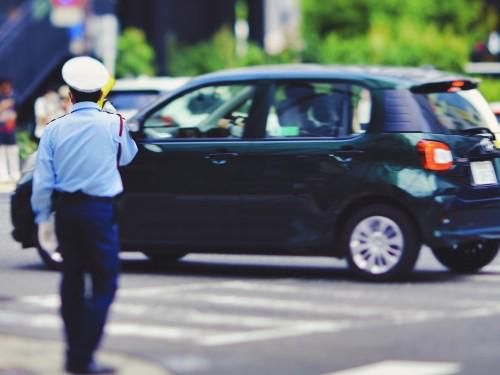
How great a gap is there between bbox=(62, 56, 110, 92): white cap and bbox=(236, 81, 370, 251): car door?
4249mm

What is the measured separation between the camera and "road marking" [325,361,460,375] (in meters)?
8.58

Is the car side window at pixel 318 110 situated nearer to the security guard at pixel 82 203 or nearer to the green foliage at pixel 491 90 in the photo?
the security guard at pixel 82 203

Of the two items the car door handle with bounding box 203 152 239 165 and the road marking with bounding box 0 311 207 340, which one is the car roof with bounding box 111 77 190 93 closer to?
the car door handle with bounding box 203 152 239 165

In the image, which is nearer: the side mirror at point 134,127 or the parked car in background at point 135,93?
the side mirror at point 134,127

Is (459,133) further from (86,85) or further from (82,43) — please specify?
(82,43)

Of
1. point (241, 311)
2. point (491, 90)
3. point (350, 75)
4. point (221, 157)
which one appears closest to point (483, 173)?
point (350, 75)

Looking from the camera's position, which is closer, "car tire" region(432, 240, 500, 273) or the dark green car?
the dark green car

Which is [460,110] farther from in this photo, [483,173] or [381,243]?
[381,243]

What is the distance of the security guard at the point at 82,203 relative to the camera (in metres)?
8.41

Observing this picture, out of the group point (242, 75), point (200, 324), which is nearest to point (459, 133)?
point (242, 75)

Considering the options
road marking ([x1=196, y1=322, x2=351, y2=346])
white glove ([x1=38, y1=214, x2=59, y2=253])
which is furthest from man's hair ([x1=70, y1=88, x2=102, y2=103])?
white glove ([x1=38, y1=214, x2=59, y2=253])

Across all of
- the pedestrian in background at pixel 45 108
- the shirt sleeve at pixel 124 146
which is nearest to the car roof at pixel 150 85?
the pedestrian in background at pixel 45 108

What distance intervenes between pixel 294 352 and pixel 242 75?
4.32m

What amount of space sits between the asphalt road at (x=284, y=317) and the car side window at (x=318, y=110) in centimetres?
114
